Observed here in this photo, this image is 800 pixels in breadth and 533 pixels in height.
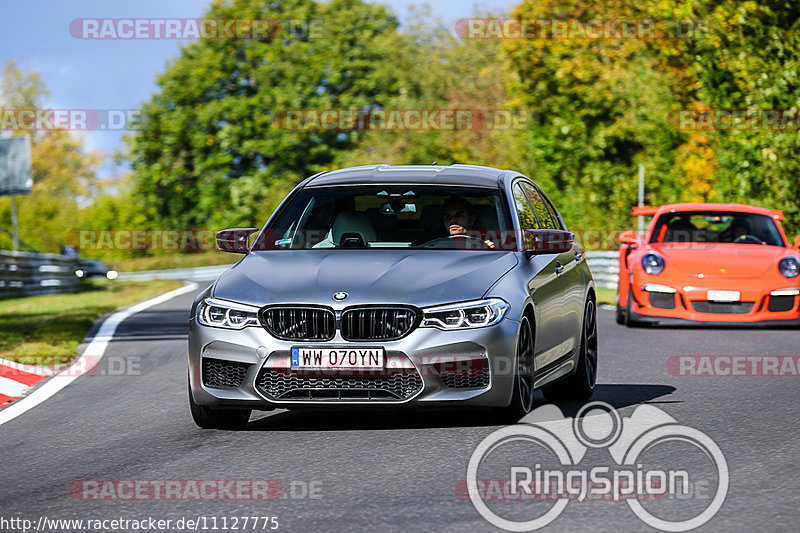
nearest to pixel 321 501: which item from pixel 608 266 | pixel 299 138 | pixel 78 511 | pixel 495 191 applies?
pixel 78 511

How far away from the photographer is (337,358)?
7.24 meters

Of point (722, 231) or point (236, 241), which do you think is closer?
point (236, 241)

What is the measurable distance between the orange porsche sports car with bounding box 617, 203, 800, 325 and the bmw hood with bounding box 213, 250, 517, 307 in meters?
7.77

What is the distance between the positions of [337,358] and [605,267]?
2086 centimetres

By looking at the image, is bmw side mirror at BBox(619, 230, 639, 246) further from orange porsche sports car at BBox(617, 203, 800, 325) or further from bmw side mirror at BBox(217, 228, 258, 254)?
bmw side mirror at BBox(217, 228, 258, 254)

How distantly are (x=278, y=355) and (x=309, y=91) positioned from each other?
57.3 meters

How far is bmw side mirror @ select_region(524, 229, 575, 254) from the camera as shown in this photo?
8297 mm

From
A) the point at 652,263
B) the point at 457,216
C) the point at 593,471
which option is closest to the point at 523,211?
the point at 457,216

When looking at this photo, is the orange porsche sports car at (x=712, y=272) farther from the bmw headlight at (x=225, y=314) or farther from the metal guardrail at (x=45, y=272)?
the metal guardrail at (x=45, y=272)

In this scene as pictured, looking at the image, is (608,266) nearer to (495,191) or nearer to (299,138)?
(495,191)

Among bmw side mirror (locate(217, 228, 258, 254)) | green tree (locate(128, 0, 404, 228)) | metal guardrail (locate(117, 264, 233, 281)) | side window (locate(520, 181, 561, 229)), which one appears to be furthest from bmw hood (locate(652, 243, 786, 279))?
green tree (locate(128, 0, 404, 228))

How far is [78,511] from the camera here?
18.6 feet

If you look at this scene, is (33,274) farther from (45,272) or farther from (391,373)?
(391,373)

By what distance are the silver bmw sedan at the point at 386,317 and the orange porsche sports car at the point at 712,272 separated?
7150 millimetres
